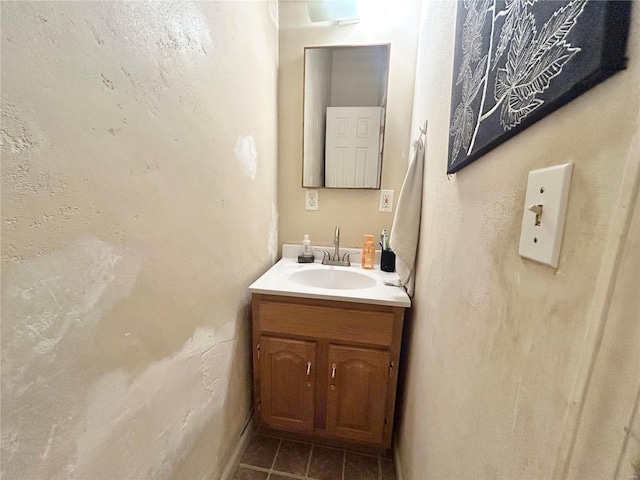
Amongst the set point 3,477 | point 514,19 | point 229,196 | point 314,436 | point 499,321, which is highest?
point 514,19

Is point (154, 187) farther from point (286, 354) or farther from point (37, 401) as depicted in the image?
point (286, 354)

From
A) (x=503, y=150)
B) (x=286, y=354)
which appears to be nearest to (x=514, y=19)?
(x=503, y=150)

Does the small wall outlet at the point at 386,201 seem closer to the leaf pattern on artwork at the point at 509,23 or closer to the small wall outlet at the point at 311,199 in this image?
the small wall outlet at the point at 311,199

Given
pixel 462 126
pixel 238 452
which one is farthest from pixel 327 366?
pixel 462 126

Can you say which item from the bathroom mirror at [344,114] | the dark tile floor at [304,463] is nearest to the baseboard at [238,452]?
the dark tile floor at [304,463]

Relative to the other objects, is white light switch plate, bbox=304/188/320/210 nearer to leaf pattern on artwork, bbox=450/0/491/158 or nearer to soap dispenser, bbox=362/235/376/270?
soap dispenser, bbox=362/235/376/270

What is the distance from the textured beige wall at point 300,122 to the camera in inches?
51.7

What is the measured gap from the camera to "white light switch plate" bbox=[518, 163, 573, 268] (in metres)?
0.28

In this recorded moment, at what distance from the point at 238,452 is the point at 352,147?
5.03ft

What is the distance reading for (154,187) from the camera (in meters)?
0.62

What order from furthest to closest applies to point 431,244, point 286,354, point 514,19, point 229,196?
1. point 286,354
2. point 229,196
3. point 431,244
4. point 514,19

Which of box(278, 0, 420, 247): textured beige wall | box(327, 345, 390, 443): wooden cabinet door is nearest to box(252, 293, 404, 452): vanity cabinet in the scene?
box(327, 345, 390, 443): wooden cabinet door

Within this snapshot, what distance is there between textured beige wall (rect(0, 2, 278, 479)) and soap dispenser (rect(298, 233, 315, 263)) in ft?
1.73

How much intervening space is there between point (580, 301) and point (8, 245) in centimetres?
69
